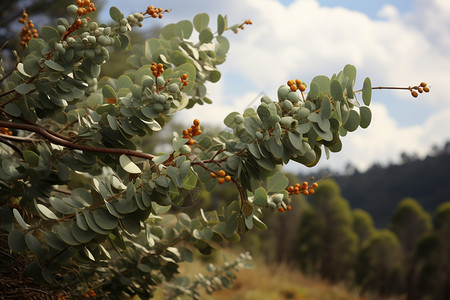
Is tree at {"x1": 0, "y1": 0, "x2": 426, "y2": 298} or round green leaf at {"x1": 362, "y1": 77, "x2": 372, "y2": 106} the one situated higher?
round green leaf at {"x1": 362, "y1": 77, "x2": 372, "y2": 106}

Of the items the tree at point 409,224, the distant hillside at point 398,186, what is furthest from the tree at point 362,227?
the distant hillside at point 398,186

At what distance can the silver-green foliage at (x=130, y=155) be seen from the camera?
1.10 m

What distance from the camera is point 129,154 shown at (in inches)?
48.4

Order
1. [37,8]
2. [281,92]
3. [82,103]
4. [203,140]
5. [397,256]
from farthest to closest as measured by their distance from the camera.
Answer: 1. [397,256]
2. [37,8]
3. [82,103]
4. [203,140]
5. [281,92]

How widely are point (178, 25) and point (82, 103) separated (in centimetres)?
48

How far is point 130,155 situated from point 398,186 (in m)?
33.8

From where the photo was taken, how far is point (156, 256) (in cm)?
163

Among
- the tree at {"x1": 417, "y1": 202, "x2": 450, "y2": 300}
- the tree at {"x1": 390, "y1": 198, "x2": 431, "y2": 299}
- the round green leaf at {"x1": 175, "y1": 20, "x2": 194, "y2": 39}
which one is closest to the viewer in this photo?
the round green leaf at {"x1": 175, "y1": 20, "x2": 194, "y2": 39}

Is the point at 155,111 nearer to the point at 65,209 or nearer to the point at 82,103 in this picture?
the point at 65,209

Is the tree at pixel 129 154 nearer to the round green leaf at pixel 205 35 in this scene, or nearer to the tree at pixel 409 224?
the round green leaf at pixel 205 35

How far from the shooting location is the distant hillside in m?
29.9

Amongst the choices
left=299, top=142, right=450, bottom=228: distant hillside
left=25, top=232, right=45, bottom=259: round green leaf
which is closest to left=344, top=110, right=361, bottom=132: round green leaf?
left=25, top=232, right=45, bottom=259: round green leaf

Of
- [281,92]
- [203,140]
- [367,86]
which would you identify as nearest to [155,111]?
[203,140]

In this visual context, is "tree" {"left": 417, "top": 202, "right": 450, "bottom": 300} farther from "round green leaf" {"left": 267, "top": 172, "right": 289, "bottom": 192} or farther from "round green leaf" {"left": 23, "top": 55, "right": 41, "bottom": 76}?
"round green leaf" {"left": 23, "top": 55, "right": 41, "bottom": 76}
